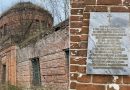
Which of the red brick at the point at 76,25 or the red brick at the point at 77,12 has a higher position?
the red brick at the point at 77,12

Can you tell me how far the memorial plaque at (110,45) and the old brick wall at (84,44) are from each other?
8 cm

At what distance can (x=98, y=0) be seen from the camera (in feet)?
16.5

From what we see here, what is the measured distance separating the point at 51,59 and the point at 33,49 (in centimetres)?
315

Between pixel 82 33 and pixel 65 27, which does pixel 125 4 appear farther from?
pixel 65 27

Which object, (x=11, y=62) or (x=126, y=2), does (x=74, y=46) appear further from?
(x=11, y=62)

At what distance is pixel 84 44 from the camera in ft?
16.3

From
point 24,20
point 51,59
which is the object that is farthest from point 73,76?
point 24,20

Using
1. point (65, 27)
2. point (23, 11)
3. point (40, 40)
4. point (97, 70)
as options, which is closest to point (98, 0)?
point (97, 70)

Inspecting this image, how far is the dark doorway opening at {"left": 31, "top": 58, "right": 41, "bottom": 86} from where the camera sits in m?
17.0

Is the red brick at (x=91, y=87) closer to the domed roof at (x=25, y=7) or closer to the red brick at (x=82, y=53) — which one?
the red brick at (x=82, y=53)

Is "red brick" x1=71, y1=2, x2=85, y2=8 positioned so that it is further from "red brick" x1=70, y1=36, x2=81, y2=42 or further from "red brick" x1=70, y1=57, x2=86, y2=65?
"red brick" x1=70, y1=57, x2=86, y2=65

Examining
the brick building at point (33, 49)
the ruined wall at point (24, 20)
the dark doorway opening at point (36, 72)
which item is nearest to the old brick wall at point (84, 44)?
the brick building at point (33, 49)

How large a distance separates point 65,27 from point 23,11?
14.8 metres

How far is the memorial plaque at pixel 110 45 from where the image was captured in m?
4.78
